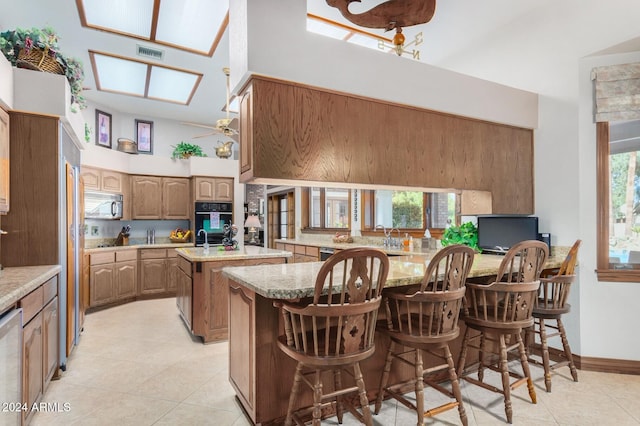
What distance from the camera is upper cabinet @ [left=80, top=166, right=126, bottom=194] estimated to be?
5.13 metres

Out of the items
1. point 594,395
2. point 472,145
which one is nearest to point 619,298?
point 594,395

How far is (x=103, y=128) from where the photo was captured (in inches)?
237

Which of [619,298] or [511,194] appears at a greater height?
[511,194]

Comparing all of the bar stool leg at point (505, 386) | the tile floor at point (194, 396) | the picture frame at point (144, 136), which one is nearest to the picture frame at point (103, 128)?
the picture frame at point (144, 136)

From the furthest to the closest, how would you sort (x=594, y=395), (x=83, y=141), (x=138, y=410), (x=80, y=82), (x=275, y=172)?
(x=83, y=141)
(x=80, y=82)
(x=594, y=395)
(x=138, y=410)
(x=275, y=172)

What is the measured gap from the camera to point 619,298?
9.51 ft

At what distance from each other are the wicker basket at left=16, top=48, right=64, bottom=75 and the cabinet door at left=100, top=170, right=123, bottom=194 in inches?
119

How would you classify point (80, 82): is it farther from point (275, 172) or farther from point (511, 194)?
point (511, 194)

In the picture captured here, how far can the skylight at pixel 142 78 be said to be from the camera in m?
4.41

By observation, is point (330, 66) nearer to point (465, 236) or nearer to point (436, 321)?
point (436, 321)

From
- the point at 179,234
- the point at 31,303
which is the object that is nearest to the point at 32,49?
the point at 31,303

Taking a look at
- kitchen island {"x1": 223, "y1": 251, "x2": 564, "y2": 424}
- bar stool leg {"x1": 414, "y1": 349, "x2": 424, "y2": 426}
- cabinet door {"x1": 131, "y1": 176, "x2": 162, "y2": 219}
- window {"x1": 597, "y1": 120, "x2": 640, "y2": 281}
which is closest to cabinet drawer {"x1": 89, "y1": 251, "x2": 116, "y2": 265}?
cabinet door {"x1": 131, "y1": 176, "x2": 162, "y2": 219}

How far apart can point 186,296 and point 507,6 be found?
441cm

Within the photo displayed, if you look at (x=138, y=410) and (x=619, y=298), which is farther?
(x=619, y=298)
